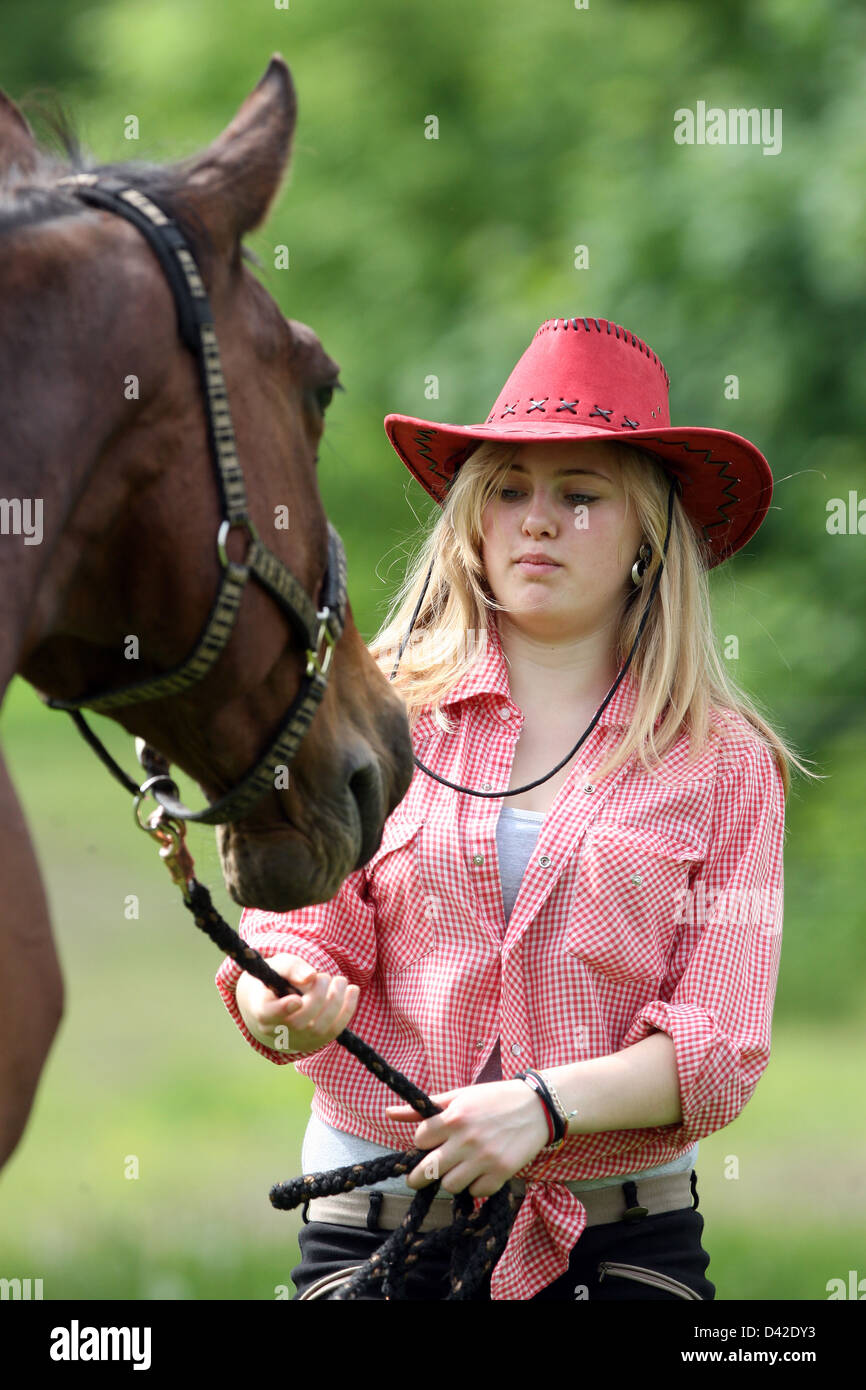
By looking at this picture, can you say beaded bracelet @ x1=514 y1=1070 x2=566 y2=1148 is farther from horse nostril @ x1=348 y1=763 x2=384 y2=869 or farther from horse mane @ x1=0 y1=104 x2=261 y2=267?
horse mane @ x1=0 y1=104 x2=261 y2=267

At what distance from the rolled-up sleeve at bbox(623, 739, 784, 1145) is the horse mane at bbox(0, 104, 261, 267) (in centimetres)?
114

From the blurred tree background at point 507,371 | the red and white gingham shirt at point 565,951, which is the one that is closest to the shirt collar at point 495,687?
the red and white gingham shirt at point 565,951

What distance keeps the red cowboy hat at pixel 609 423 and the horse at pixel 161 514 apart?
730 mm

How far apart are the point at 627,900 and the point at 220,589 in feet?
3.09

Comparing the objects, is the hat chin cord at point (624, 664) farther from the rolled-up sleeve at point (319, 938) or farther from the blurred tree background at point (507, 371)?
the blurred tree background at point (507, 371)

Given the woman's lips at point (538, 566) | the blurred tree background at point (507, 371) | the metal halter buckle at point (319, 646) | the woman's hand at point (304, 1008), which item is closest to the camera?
the metal halter buckle at point (319, 646)

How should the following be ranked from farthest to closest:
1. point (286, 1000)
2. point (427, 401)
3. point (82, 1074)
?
point (427, 401) < point (82, 1074) < point (286, 1000)

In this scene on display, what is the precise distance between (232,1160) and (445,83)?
25.0 feet

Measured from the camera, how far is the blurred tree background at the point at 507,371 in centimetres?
591

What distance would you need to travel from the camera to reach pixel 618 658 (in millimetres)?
2613

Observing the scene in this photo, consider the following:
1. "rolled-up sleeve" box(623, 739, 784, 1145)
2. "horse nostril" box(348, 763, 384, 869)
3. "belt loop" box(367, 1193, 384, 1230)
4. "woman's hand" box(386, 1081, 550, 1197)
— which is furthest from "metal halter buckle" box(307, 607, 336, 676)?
"belt loop" box(367, 1193, 384, 1230)

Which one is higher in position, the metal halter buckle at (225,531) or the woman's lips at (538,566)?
the woman's lips at (538,566)
